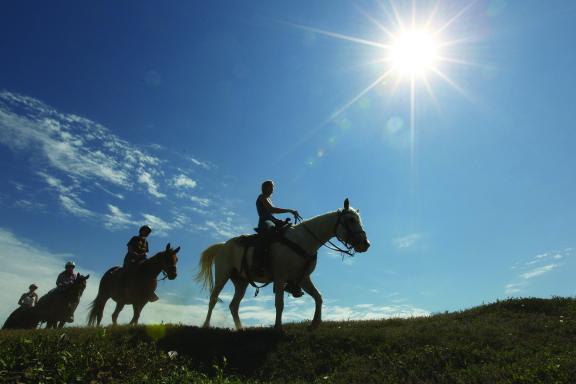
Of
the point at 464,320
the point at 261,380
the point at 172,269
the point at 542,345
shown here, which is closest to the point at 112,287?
the point at 172,269

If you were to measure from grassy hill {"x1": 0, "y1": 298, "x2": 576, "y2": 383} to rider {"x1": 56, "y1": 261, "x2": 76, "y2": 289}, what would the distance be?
7.55 m

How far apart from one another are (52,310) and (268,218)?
38.1 ft

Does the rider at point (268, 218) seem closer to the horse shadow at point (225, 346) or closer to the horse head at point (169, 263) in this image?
the horse shadow at point (225, 346)

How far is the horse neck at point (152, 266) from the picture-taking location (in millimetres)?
15281

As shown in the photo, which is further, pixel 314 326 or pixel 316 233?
pixel 316 233

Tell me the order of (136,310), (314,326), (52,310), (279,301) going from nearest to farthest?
(279,301) → (314,326) → (136,310) → (52,310)

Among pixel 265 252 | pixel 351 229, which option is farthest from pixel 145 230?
pixel 351 229

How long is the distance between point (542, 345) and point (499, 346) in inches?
43.8

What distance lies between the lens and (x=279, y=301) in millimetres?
11758

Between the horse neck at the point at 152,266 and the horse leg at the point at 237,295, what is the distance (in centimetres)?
302

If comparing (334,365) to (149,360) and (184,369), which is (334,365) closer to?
(184,369)

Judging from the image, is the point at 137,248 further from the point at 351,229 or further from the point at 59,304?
the point at 351,229

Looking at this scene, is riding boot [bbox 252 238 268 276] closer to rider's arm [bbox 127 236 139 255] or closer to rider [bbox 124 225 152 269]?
rider [bbox 124 225 152 269]

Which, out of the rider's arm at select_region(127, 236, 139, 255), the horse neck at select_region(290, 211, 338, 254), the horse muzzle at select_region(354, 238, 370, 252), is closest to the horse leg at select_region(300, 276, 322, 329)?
the horse neck at select_region(290, 211, 338, 254)
